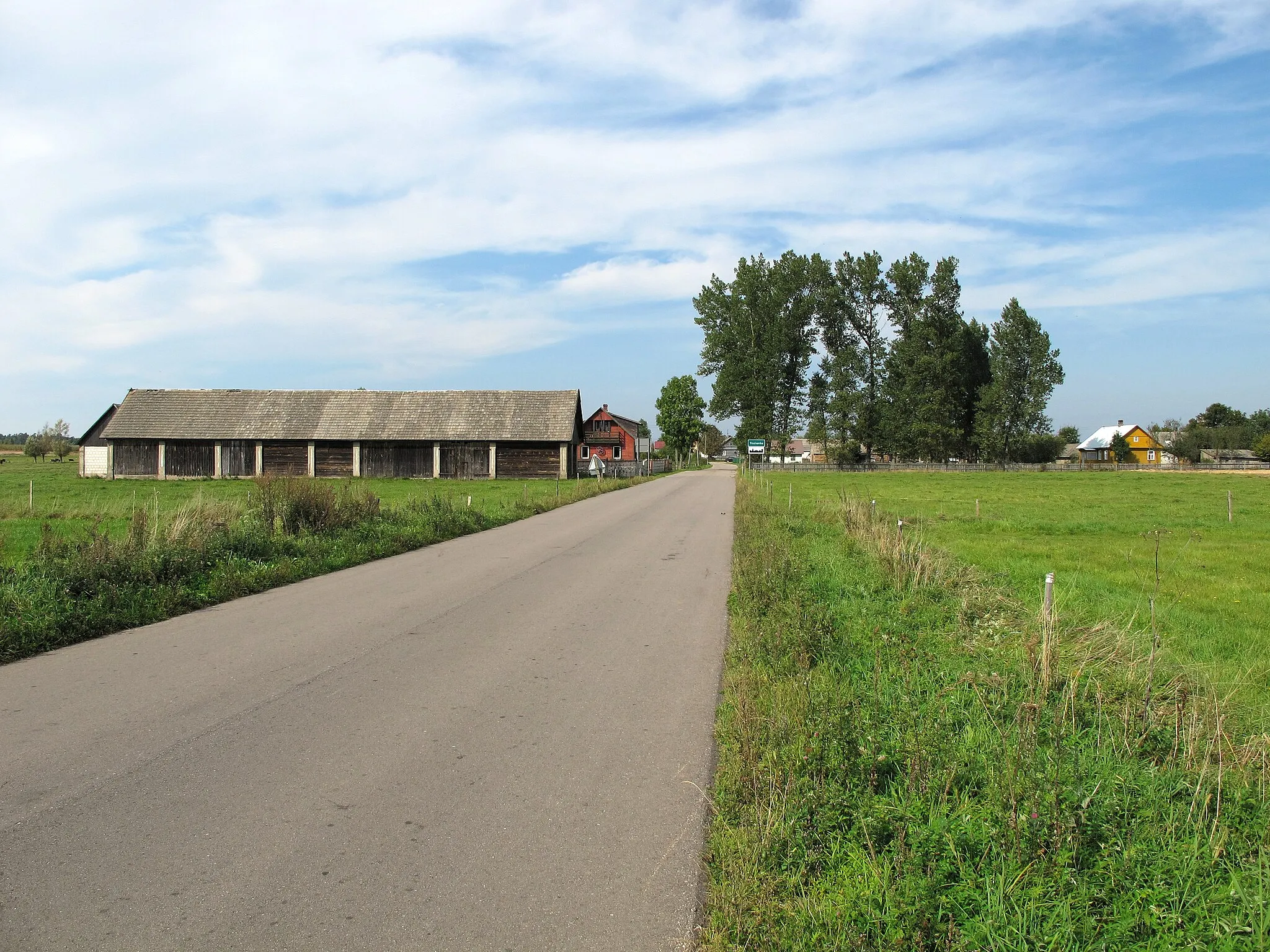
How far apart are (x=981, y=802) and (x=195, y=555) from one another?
11.1 m

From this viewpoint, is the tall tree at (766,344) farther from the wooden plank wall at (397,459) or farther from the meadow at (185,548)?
the meadow at (185,548)

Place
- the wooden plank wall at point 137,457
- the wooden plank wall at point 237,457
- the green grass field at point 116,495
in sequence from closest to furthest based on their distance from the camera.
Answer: the green grass field at point 116,495 → the wooden plank wall at point 237,457 → the wooden plank wall at point 137,457

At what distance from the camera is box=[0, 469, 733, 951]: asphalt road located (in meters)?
3.39

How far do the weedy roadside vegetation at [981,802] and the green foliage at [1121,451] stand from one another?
→ 11370 cm

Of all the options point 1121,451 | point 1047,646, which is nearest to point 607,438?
point 1121,451

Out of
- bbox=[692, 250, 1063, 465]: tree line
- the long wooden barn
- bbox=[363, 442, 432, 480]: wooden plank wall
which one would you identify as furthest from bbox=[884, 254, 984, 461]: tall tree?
bbox=[363, 442, 432, 480]: wooden plank wall

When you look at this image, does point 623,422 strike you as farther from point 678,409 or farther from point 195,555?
point 195,555

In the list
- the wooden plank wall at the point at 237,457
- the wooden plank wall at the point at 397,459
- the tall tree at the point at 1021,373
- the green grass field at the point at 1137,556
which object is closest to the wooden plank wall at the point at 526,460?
the wooden plank wall at the point at 397,459

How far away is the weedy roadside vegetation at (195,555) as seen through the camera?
890 cm

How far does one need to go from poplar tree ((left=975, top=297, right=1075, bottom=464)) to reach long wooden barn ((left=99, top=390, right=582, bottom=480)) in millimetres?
43086

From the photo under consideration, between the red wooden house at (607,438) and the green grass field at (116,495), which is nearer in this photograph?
the green grass field at (116,495)

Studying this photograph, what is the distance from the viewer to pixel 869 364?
7356cm

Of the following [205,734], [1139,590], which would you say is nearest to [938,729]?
[205,734]

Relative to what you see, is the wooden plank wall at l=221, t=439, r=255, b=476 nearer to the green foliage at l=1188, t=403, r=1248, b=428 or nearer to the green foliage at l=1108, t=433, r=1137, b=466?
the green foliage at l=1108, t=433, r=1137, b=466
